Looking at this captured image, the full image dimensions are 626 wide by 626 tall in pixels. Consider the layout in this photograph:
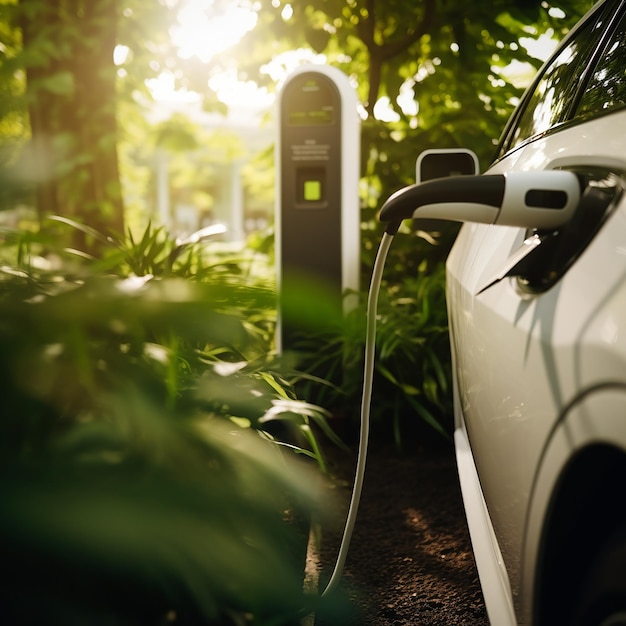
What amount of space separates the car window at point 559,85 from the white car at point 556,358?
0.07 meters

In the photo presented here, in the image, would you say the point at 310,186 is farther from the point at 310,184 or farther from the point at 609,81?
Result: the point at 609,81

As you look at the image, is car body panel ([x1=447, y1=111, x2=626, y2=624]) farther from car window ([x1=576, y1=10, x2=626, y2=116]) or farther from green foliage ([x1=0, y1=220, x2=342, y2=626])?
green foliage ([x1=0, y1=220, x2=342, y2=626])

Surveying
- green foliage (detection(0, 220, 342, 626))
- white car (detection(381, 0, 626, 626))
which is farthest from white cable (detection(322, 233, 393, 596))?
green foliage (detection(0, 220, 342, 626))

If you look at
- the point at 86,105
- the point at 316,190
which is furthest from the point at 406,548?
the point at 86,105

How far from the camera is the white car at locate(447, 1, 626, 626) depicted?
0.76 metres

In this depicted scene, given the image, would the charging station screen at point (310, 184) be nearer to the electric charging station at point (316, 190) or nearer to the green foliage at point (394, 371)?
the electric charging station at point (316, 190)

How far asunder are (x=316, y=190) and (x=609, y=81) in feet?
9.26

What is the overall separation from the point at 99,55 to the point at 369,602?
541 centimetres

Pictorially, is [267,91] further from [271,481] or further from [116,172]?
[271,481]

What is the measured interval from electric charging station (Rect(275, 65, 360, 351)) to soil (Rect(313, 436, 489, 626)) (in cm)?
109

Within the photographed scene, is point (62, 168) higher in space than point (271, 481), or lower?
higher

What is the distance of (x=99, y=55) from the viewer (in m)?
6.01

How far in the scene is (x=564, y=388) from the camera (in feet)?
2.75

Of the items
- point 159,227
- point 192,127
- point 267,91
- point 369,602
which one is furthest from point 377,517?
point 192,127
